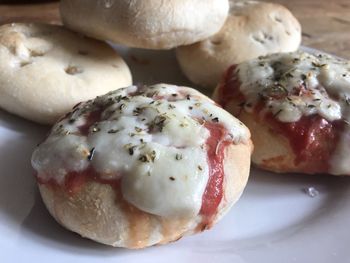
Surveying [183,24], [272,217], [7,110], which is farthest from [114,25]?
[272,217]

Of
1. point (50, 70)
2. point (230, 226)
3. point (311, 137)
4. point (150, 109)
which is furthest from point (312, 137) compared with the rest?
point (50, 70)

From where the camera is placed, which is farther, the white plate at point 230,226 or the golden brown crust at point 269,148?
the golden brown crust at point 269,148

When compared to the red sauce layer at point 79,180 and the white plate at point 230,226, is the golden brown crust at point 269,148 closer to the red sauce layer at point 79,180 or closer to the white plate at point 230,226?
the white plate at point 230,226

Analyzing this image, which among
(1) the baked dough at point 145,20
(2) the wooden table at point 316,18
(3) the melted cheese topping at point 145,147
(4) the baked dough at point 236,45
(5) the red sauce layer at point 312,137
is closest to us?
(3) the melted cheese topping at point 145,147

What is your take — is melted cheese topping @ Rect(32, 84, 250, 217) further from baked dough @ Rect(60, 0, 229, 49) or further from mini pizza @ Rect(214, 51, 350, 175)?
baked dough @ Rect(60, 0, 229, 49)

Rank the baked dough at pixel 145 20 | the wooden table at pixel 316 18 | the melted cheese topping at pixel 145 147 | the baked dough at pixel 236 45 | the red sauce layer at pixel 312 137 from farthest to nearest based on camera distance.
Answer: the wooden table at pixel 316 18, the baked dough at pixel 236 45, the baked dough at pixel 145 20, the red sauce layer at pixel 312 137, the melted cheese topping at pixel 145 147

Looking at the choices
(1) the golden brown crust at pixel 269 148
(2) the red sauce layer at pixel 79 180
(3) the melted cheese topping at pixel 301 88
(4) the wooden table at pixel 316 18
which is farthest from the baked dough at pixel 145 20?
(4) the wooden table at pixel 316 18

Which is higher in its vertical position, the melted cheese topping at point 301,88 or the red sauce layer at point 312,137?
the melted cheese topping at point 301,88

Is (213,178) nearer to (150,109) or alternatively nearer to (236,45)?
(150,109)

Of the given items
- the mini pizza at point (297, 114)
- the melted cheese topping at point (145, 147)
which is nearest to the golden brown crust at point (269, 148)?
the mini pizza at point (297, 114)

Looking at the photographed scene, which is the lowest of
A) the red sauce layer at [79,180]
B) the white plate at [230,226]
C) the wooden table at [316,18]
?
the wooden table at [316,18]
